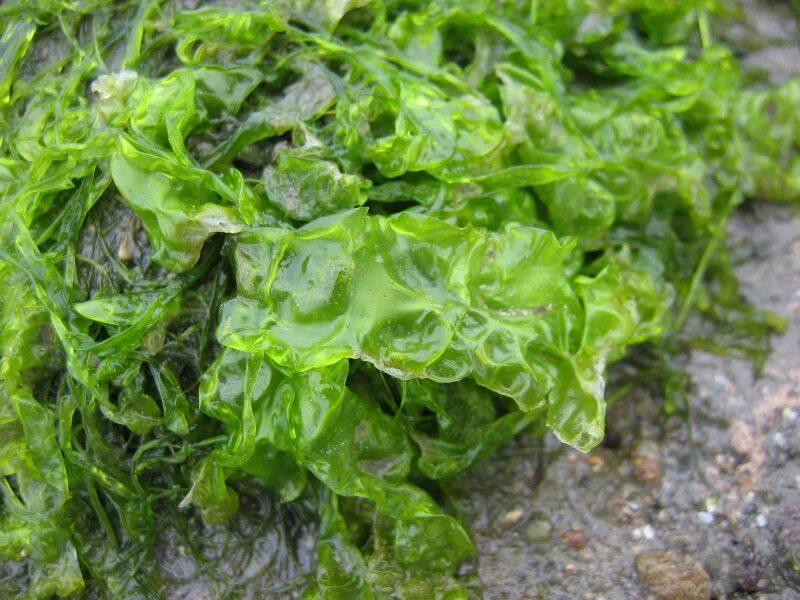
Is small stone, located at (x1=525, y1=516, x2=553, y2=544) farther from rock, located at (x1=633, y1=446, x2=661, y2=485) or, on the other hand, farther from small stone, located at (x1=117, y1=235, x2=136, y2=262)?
small stone, located at (x1=117, y1=235, x2=136, y2=262)

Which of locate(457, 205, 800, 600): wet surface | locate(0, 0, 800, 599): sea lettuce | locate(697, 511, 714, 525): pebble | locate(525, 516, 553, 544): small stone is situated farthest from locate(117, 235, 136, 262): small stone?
locate(697, 511, 714, 525): pebble

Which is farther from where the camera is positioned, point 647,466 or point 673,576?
point 647,466

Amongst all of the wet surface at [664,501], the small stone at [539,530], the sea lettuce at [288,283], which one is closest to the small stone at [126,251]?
the sea lettuce at [288,283]

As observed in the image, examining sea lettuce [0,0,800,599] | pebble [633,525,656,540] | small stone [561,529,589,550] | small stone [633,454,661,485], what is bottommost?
pebble [633,525,656,540]

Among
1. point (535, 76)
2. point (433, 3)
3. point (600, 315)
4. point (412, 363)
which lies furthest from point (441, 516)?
point (433, 3)

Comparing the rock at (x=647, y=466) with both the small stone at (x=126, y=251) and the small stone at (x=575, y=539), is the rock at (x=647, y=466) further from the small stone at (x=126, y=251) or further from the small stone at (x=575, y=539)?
the small stone at (x=126, y=251)

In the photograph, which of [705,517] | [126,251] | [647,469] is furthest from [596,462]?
[126,251]

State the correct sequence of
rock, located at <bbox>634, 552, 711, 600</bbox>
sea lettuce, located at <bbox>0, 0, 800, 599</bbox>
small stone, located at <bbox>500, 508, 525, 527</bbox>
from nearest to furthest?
sea lettuce, located at <bbox>0, 0, 800, 599</bbox>
rock, located at <bbox>634, 552, 711, 600</bbox>
small stone, located at <bbox>500, 508, 525, 527</bbox>

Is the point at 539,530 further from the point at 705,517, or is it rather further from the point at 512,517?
the point at 705,517
